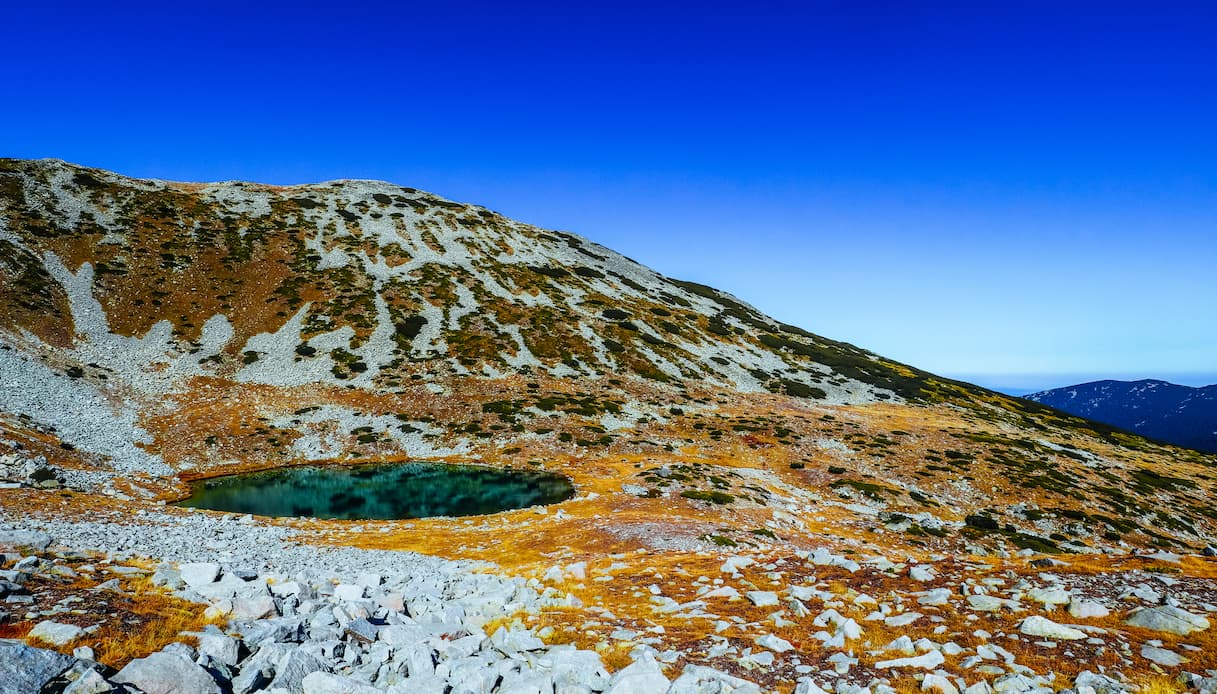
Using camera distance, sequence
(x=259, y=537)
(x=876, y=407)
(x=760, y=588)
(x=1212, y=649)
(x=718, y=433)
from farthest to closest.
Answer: (x=876, y=407) → (x=718, y=433) → (x=259, y=537) → (x=760, y=588) → (x=1212, y=649)

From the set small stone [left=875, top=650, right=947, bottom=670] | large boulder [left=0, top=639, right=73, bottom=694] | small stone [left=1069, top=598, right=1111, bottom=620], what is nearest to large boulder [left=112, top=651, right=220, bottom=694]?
large boulder [left=0, top=639, right=73, bottom=694]

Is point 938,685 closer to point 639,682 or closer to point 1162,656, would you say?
point 1162,656

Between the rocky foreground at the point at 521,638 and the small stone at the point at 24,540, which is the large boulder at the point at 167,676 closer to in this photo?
the rocky foreground at the point at 521,638

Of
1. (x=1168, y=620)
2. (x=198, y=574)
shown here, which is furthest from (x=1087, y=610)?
(x=198, y=574)

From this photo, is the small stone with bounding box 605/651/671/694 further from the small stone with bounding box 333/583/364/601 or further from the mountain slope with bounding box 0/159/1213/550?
the mountain slope with bounding box 0/159/1213/550

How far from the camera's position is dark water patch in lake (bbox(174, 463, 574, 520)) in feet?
136

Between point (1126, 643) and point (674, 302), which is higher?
point (674, 302)

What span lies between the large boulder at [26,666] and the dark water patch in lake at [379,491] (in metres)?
34.3

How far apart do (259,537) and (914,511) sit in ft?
155

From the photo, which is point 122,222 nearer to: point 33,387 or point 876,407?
point 33,387

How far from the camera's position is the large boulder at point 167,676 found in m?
7.52

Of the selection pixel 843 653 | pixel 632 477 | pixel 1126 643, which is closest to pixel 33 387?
pixel 632 477

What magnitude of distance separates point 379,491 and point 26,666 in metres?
43.4

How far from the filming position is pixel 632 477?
4953cm
